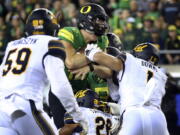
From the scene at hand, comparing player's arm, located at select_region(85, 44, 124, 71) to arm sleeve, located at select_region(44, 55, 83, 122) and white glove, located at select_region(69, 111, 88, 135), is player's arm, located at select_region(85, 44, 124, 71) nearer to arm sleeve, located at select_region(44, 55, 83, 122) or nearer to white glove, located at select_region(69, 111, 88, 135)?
white glove, located at select_region(69, 111, 88, 135)

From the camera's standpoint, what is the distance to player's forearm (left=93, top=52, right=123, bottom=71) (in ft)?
22.8

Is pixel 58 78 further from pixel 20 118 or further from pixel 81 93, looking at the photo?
pixel 81 93

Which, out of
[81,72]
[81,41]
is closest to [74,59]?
[81,72]

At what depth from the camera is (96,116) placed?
7.09 metres

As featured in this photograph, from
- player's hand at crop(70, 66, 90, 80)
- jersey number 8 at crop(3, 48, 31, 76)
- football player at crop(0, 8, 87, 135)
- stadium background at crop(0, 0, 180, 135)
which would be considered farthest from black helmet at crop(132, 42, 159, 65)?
stadium background at crop(0, 0, 180, 135)

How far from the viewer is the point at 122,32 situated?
14.7 m

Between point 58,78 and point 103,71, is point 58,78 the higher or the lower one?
the higher one

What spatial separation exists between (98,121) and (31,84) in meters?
1.38

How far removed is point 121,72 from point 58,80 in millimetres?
1243

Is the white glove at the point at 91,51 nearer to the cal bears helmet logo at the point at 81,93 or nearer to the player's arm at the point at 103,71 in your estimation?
the player's arm at the point at 103,71

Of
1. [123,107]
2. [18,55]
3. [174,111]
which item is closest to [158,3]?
[174,111]

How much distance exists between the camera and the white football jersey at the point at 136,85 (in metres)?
6.96

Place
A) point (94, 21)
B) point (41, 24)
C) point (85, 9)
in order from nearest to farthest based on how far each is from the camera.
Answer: point (41, 24) < point (94, 21) < point (85, 9)

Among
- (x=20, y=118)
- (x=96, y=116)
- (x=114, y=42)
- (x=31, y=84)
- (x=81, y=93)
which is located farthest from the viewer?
(x=114, y=42)
